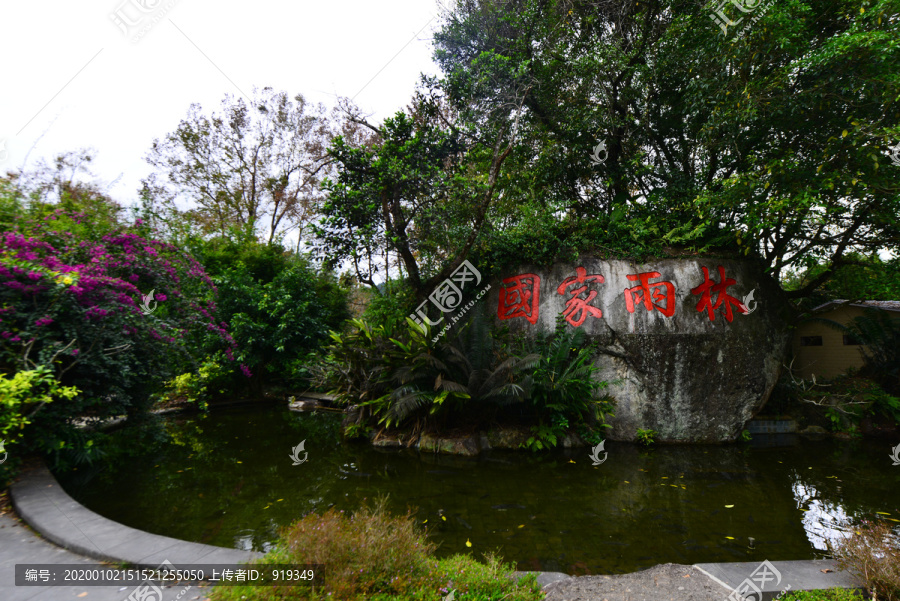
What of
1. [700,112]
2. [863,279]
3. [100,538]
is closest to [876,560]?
[100,538]

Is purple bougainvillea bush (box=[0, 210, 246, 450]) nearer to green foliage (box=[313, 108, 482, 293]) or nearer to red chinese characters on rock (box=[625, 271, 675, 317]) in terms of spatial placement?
green foliage (box=[313, 108, 482, 293])

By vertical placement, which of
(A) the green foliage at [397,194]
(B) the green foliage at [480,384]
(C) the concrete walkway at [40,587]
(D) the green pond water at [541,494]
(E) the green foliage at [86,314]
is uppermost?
(A) the green foliage at [397,194]

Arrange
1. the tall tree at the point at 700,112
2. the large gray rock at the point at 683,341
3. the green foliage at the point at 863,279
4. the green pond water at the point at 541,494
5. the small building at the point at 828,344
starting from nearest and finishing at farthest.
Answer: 1. the green pond water at the point at 541,494
2. the tall tree at the point at 700,112
3. the large gray rock at the point at 683,341
4. the green foliage at the point at 863,279
5. the small building at the point at 828,344

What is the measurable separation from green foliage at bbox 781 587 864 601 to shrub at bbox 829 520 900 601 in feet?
0.32

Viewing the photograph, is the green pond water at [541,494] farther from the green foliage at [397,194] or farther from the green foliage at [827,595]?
the green foliage at [397,194]

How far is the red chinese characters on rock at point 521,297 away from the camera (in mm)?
7465

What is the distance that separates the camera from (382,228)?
751 centimetres

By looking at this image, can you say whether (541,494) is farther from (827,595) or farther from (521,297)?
(521,297)

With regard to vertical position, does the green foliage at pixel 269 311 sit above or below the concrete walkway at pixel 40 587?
above

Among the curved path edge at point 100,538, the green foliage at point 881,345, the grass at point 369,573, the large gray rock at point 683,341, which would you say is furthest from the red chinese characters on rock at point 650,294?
the curved path edge at point 100,538

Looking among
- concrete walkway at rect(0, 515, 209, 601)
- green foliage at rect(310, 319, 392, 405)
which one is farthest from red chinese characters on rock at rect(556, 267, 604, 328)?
concrete walkway at rect(0, 515, 209, 601)

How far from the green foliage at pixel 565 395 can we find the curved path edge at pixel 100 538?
14.3 feet

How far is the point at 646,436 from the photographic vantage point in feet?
21.1

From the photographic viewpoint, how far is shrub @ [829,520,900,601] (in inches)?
82.1
